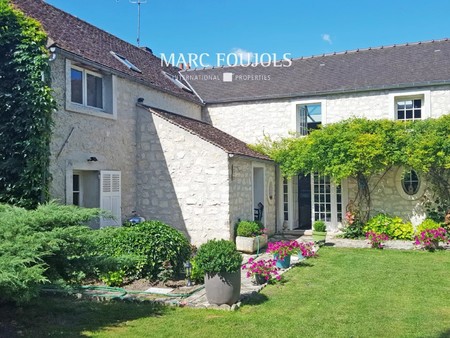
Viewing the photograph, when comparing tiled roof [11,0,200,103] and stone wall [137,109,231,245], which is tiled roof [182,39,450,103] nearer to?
tiled roof [11,0,200,103]

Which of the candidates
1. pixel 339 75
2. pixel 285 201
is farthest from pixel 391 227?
pixel 339 75

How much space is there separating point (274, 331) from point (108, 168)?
7.30m

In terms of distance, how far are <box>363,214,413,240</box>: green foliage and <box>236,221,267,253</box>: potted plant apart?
480 centimetres

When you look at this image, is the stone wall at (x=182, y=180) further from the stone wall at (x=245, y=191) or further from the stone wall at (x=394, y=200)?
the stone wall at (x=394, y=200)

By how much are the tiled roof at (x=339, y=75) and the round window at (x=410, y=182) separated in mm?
3263

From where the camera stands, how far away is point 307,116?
17.1 meters

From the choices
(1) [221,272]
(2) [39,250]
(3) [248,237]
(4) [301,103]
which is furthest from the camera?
(4) [301,103]

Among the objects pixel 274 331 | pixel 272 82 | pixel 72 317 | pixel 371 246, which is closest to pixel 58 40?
pixel 72 317

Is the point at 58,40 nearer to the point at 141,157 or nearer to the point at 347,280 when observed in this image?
the point at 141,157

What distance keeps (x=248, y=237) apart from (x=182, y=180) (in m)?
2.70

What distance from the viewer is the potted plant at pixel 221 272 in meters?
6.66

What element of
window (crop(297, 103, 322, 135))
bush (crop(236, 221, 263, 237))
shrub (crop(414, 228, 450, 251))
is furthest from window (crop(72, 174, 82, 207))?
shrub (crop(414, 228, 450, 251))

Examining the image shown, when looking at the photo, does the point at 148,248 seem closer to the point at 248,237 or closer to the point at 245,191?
the point at 248,237

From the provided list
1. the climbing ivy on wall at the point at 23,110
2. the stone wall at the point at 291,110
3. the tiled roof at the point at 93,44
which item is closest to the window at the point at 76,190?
the climbing ivy on wall at the point at 23,110
